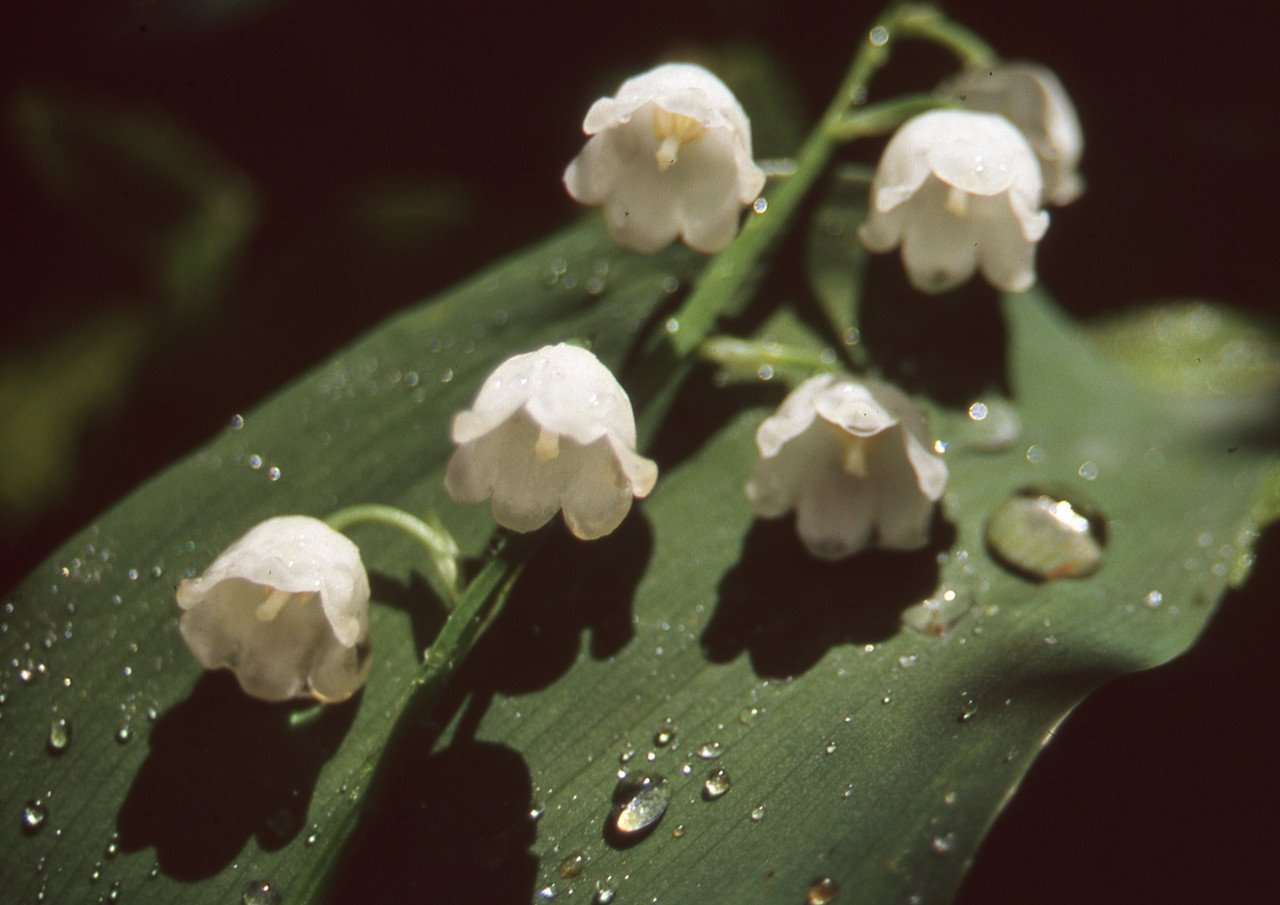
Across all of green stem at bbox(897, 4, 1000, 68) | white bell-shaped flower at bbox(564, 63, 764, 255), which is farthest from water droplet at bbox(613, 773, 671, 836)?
green stem at bbox(897, 4, 1000, 68)

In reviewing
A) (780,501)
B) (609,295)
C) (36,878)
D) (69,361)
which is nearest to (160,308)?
(69,361)

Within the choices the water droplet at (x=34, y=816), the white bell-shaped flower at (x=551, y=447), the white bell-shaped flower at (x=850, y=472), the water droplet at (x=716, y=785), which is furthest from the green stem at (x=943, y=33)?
the water droplet at (x=34, y=816)

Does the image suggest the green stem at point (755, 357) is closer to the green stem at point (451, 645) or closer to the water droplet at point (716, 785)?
the green stem at point (451, 645)

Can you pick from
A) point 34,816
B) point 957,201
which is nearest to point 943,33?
point 957,201

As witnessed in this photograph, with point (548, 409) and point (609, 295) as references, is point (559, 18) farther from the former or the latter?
point (548, 409)

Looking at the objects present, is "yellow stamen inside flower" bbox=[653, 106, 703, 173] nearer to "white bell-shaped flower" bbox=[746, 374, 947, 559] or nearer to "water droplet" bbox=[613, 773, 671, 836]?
"white bell-shaped flower" bbox=[746, 374, 947, 559]

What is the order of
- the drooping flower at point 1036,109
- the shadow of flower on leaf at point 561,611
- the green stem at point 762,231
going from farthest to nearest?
the drooping flower at point 1036,109
the green stem at point 762,231
the shadow of flower on leaf at point 561,611

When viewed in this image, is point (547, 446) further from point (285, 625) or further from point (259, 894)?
point (259, 894)
